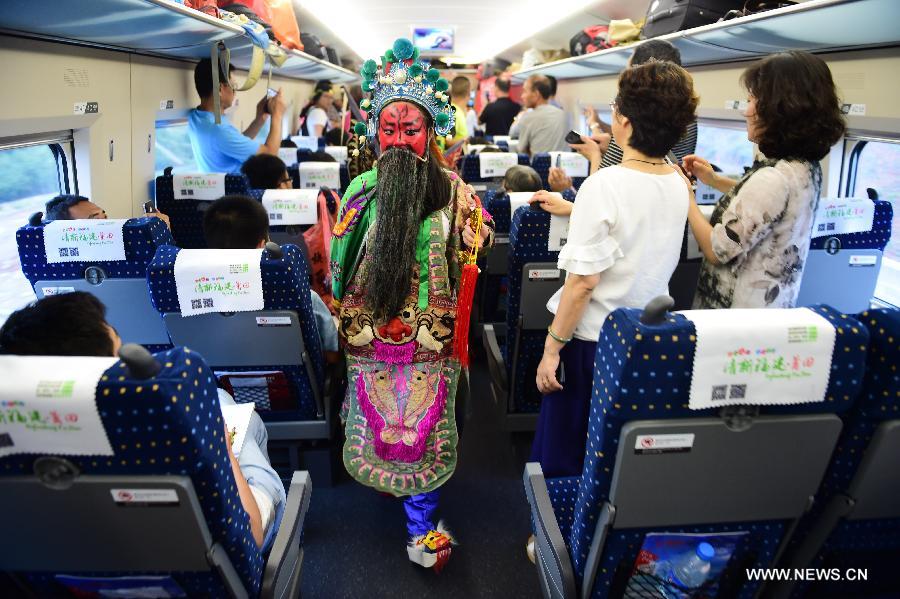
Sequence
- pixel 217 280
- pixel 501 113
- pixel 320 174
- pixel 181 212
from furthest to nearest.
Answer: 1. pixel 501 113
2. pixel 320 174
3. pixel 181 212
4. pixel 217 280

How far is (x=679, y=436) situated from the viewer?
1.23 m

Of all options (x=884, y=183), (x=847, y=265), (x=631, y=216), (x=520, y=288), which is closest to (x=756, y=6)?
(x=884, y=183)

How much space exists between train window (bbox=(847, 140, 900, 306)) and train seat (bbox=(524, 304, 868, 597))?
2729mm

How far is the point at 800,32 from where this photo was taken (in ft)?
10.4

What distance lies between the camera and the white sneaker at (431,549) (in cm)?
231

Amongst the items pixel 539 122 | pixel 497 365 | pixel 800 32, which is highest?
pixel 800 32

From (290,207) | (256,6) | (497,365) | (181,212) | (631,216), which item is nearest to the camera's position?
(631,216)

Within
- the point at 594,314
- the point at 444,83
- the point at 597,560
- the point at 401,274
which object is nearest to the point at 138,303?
the point at 401,274

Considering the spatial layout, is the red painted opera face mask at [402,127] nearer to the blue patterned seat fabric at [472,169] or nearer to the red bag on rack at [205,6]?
the red bag on rack at [205,6]

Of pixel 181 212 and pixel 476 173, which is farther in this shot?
pixel 476 173

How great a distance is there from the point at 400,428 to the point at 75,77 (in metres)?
2.92

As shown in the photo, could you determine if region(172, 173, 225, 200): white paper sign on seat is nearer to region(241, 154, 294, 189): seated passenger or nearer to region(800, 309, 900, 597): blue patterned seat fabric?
region(241, 154, 294, 189): seated passenger

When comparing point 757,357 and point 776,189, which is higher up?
point 776,189

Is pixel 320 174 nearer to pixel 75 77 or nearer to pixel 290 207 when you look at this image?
pixel 290 207
